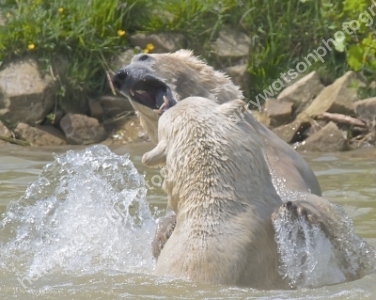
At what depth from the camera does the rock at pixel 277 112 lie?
10.2m

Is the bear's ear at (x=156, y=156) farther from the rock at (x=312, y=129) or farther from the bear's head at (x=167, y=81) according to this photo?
the rock at (x=312, y=129)

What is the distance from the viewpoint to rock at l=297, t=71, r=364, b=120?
10172mm

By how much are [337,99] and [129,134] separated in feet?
7.55

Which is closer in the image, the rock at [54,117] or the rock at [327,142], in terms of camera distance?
the rock at [327,142]

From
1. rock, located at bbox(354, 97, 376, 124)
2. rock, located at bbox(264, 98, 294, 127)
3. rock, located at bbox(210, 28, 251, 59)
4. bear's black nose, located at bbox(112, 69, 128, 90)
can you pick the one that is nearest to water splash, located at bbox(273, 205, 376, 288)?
bear's black nose, located at bbox(112, 69, 128, 90)

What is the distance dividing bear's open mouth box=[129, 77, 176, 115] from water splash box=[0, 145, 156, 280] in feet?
2.90

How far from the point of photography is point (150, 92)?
5473 mm

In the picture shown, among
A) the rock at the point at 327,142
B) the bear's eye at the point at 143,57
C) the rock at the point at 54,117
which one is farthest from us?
the rock at the point at 54,117

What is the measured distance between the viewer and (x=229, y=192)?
396cm

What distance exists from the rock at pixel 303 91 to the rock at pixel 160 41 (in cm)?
141

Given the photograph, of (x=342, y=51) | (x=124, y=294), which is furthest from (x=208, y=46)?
(x=124, y=294)

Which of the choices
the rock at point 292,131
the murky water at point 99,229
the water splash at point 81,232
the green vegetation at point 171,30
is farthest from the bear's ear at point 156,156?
the green vegetation at point 171,30

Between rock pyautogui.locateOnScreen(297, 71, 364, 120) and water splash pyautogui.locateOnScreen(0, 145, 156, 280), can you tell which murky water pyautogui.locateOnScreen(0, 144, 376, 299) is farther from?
rock pyautogui.locateOnScreen(297, 71, 364, 120)

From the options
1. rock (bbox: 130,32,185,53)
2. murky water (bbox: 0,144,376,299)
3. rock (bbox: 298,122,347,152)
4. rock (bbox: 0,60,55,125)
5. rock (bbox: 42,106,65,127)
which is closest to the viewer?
murky water (bbox: 0,144,376,299)
